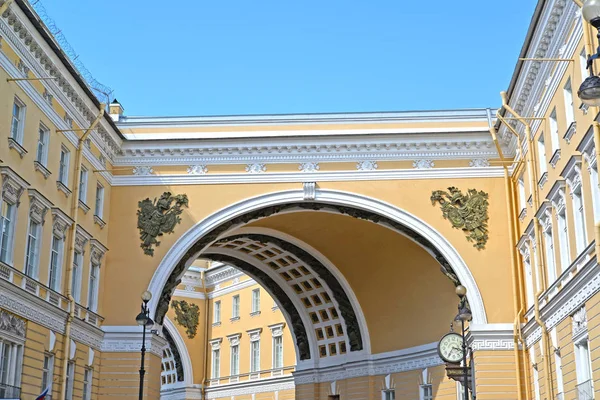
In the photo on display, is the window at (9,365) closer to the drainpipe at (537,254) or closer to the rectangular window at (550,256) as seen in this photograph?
the drainpipe at (537,254)

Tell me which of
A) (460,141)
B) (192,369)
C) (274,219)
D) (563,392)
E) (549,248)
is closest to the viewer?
(563,392)

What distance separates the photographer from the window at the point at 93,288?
27333 mm

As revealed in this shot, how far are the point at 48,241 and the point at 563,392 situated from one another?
13834 mm

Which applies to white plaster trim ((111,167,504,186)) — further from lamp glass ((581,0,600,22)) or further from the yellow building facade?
lamp glass ((581,0,600,22))

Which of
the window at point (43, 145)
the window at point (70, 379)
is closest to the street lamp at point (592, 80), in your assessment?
the window at point (43, 145)

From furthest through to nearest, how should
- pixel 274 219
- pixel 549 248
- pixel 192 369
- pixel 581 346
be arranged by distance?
pixel 192 369 → pixel 274 219 → pixel 549 248 → pixel 581 346

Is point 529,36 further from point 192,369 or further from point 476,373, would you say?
point 192,369

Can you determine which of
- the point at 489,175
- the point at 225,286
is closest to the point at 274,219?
the point at 489,175

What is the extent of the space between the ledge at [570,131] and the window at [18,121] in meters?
13.2

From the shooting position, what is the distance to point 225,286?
170ft

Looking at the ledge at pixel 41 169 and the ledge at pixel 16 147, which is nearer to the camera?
the ledge at pixel 16 147

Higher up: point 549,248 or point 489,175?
point 489,175

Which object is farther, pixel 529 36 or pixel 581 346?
pixel 529 36

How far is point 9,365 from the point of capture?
21.3m
